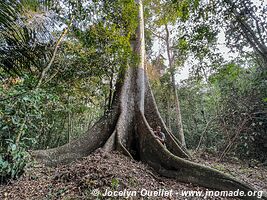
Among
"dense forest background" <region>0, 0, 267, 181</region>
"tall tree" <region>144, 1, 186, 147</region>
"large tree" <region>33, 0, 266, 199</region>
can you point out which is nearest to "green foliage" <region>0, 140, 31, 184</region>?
→ "dense forest background" <region>0, 0, 267, 181</region>

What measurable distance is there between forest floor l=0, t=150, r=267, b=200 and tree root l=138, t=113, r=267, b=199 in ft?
0.45

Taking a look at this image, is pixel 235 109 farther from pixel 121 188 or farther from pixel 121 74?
pixel 121 188

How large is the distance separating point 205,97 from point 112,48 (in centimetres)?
859

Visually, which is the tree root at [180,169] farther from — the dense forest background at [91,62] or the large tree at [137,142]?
the dense forest background at [91,62]

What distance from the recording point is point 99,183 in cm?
289

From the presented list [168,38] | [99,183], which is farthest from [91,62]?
[168,38]

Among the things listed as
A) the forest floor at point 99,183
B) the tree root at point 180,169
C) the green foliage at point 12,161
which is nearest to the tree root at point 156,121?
the tree root at point 180,169

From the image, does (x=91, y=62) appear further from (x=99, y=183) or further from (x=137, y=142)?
→ (x=99, y=183)

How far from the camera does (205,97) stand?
11.4m

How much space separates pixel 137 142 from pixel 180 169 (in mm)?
1448

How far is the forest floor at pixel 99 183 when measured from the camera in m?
2.85

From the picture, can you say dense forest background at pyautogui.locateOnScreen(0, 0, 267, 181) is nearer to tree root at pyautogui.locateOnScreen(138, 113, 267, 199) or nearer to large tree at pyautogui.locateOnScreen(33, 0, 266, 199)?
large tree at pyautogui.locateOnScreen(33, 0, 266, 199)

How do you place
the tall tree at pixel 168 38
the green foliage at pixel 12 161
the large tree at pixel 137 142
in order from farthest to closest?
1. the tall tree at pixel 168 38
2. the large tree at pixel 137 142
3. the green foliage at pixel 12 161

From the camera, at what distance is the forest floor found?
2.85 metres
